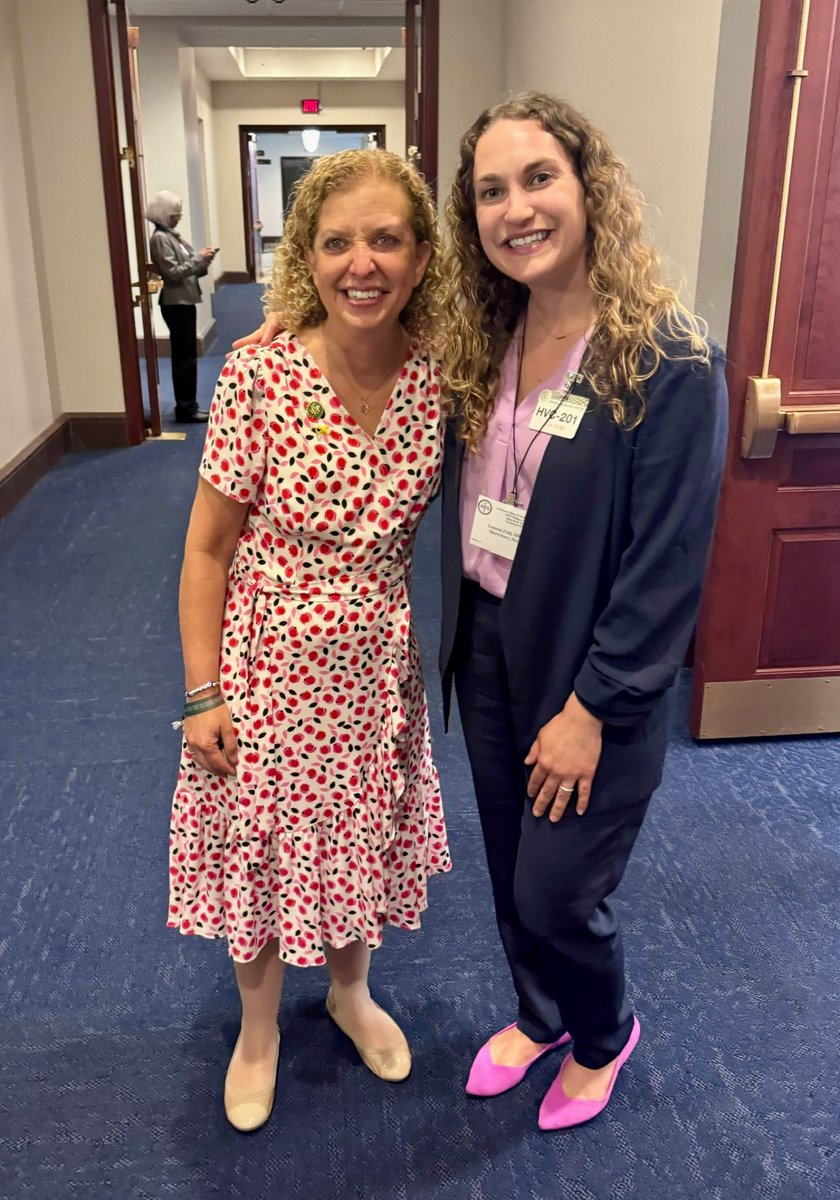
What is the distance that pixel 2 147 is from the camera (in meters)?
4.81

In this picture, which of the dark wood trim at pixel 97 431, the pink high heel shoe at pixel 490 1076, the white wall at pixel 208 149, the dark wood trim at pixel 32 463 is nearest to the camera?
the pink high heel shoe at pixel 490 1076

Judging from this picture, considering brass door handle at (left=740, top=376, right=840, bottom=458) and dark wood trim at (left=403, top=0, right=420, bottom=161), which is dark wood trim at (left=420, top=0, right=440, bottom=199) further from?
brass door handle at (left=740, top=376, right=840, bottom=458)

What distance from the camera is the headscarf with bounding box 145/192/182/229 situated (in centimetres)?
577

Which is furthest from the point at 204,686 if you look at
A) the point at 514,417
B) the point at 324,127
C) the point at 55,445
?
the point at 324,127

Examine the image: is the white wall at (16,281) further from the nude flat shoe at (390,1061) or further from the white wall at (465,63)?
the nude flat shoe at (390,1061)

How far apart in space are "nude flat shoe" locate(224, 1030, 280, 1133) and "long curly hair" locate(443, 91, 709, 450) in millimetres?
1083

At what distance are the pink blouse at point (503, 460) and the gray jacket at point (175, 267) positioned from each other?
517cm

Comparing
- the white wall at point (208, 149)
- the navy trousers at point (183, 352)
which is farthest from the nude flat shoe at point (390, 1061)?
the white wall at point (208, 149)

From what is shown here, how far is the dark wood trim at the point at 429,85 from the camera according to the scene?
5.13m

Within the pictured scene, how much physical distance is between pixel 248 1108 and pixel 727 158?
2282 millimetres

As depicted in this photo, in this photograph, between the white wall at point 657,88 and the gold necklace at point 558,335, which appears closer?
the gold necklace at point 558,335

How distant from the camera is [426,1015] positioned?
1808 millimetres

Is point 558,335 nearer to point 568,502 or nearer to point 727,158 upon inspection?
point 568,502

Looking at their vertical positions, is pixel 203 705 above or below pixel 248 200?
below
